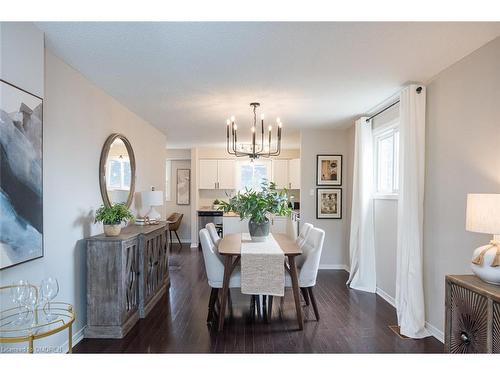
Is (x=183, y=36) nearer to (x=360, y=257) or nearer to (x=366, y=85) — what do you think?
(x=366, y=85)

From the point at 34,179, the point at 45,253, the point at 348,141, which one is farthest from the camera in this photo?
the point at 348,141

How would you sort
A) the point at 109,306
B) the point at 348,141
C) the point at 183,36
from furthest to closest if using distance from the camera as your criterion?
the point at 348,141 → the point at 109,306 → the point at 183,36

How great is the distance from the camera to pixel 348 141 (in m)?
5.26

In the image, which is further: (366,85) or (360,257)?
(360,257)

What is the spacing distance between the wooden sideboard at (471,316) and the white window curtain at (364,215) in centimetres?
221

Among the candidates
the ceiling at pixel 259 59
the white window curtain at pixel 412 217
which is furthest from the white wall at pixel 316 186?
the white window curtain at pixel 412 217

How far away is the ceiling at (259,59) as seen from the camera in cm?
194

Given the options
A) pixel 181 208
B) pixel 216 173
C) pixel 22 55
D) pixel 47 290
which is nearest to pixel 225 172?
pixel 216 173

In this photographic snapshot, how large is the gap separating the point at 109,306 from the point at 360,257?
3.21 metres

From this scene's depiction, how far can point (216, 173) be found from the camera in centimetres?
749

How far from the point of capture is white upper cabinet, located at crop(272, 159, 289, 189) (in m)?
7.57

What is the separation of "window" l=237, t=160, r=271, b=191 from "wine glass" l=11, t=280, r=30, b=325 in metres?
6.13

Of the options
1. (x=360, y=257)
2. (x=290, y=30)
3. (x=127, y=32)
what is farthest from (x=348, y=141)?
(x=127, y=32)

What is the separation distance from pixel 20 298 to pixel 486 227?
261 cm
